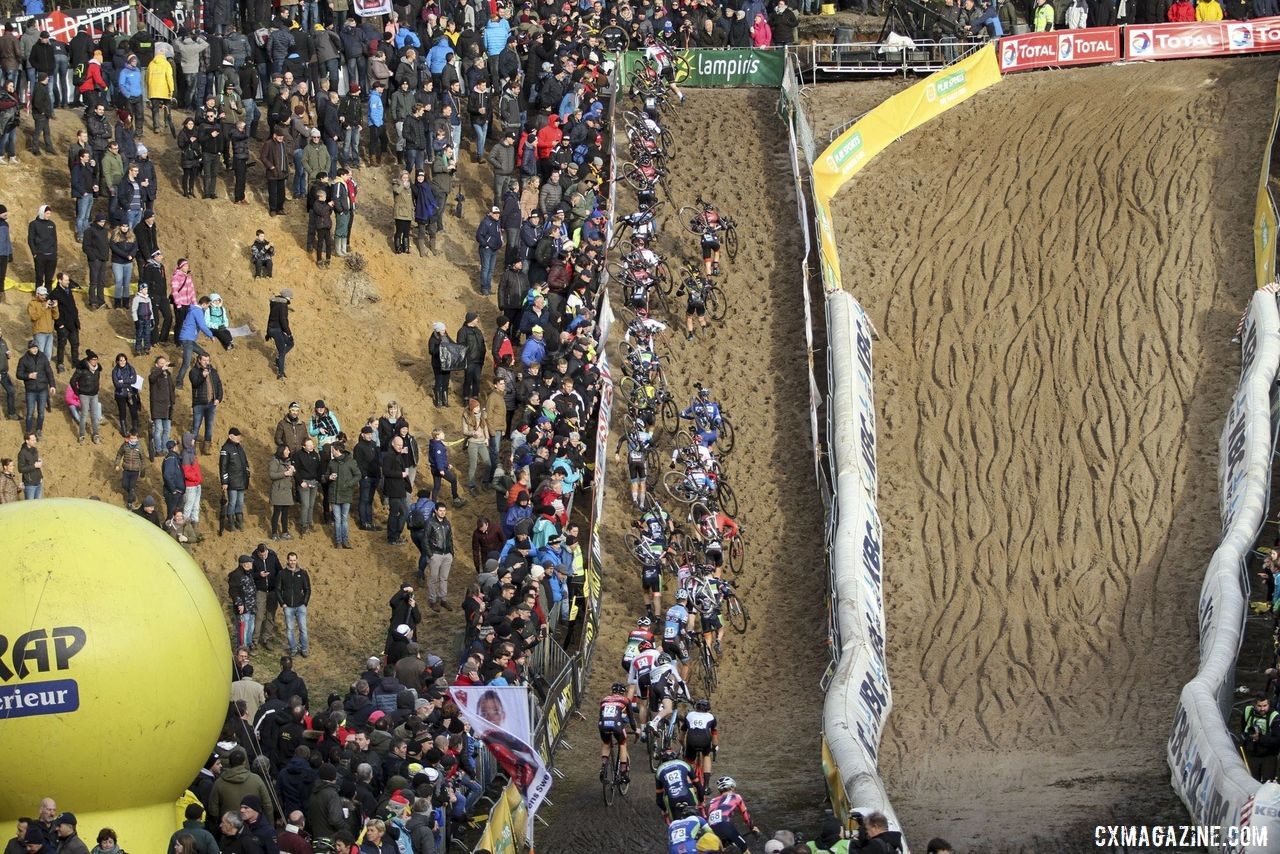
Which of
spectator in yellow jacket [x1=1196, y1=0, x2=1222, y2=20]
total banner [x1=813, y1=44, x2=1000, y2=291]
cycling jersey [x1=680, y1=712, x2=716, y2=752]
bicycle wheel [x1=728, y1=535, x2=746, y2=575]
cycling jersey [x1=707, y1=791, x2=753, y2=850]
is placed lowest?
bicycle wheel [x1=728, y1=535, x2=746, y2=575]

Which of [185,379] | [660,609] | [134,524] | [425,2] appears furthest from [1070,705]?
[425,2]

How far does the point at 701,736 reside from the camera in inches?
744

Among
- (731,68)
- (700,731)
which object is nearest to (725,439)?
(700,731)

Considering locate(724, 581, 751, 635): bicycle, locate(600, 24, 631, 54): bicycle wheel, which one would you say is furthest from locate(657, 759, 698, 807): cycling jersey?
locate(600, 24, 631, 54): bicycle wheel

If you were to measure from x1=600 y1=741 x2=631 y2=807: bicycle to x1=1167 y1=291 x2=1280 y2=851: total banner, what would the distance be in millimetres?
5501

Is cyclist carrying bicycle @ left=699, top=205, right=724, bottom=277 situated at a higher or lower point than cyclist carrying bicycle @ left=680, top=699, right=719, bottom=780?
higher

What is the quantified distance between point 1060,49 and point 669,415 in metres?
14.4

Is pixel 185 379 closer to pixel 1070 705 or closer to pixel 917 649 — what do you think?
pixel 917 649

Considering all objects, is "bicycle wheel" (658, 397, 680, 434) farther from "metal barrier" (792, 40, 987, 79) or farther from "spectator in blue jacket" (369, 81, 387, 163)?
"metal barrier" (792, 40, 987, 79)

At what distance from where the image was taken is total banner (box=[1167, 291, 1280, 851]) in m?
16.3

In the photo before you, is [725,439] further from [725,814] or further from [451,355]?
[725,814]

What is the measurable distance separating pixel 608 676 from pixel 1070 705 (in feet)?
17.7

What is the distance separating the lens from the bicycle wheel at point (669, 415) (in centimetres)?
2681

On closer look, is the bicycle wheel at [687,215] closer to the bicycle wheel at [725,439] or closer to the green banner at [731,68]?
the bicycle wheel at [725,439]
